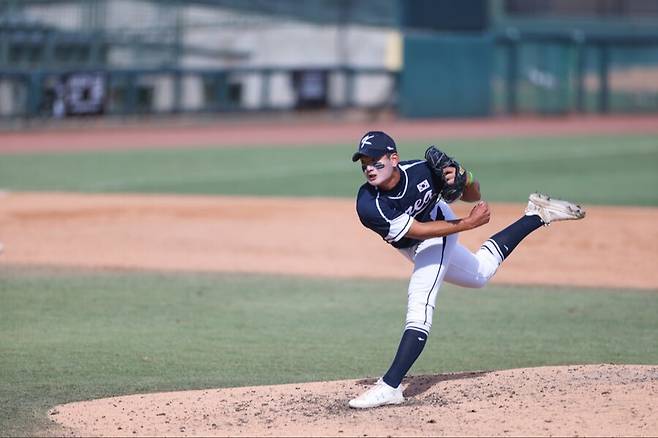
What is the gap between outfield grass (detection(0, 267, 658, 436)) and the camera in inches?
276

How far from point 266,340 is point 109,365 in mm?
1265

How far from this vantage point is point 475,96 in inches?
1297

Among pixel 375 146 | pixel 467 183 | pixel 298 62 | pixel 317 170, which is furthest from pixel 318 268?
pixel 298 62

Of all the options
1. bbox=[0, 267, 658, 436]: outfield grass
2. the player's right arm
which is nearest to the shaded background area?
bbox=[0, 267, 658, 436]: outfield grass

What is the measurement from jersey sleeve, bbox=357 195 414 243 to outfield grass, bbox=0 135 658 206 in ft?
33.0

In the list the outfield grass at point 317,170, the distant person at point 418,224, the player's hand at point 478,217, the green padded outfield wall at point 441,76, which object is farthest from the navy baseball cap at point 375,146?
the green padded outfield wall at point 441,76

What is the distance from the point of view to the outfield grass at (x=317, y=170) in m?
17.3

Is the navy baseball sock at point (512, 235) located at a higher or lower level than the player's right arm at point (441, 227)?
lower

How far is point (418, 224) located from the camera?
19.8 feet

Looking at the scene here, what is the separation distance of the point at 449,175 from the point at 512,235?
0.74m

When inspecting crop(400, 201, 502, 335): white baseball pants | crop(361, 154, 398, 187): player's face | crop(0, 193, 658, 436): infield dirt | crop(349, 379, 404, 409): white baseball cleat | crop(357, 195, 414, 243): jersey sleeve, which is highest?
crop(361, 154, 398, 187): player's face

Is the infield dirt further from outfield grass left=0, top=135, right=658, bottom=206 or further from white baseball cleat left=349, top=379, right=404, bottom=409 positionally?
outfield grass left=0, top=135, right=658, bottom=206

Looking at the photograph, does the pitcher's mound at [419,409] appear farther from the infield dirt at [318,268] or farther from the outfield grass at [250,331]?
the outfield grass at [250,331]

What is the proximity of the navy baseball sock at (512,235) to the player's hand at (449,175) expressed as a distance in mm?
603
